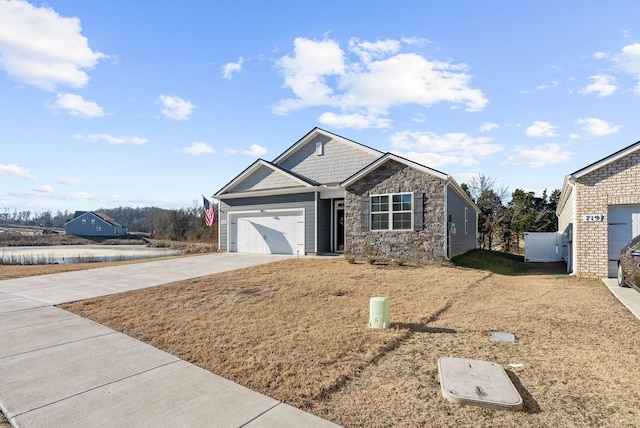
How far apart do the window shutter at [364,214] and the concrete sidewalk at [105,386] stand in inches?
401

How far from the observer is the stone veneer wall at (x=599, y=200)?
10180 mm

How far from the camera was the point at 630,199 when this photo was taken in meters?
10.1

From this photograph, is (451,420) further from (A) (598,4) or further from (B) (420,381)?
(A) (598,4)

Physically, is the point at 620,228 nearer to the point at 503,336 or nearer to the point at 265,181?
the point at 503,336

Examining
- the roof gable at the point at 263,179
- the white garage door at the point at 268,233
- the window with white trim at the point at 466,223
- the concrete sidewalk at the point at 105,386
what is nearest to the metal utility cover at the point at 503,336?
the concrete sidewalk at the point at 105,386

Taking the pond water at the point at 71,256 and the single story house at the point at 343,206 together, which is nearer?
the single story house at the point at 343,206

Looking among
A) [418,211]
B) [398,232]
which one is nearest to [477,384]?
[418,211]

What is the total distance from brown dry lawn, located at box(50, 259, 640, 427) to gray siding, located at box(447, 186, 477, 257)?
17.5 feet

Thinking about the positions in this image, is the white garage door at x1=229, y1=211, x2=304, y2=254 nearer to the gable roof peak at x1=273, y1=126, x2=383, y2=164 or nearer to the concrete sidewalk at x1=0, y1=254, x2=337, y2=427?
the gable roof peak at x1=273, y1=126, x2=383, y2=164

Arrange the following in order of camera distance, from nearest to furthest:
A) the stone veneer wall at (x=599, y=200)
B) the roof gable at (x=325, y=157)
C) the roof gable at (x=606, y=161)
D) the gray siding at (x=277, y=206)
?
the roof gable at (x=606, y=161)
the stone veneer wall at (x=599, y=200)
the gray siding at (x=277, y=206)
the roof gable at (x=325, y=157)

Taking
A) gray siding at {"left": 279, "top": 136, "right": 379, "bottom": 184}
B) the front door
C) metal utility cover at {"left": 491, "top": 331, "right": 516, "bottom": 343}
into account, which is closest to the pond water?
gray siding at {"left": 279, "top": 136, "right": 379, "bottom": 184}

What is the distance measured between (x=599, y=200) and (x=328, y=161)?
11469mm

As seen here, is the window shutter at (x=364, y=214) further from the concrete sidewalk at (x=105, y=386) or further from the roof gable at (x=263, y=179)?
the concrete sidewalk at (x=105, y=386)

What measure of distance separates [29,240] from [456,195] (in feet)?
184
